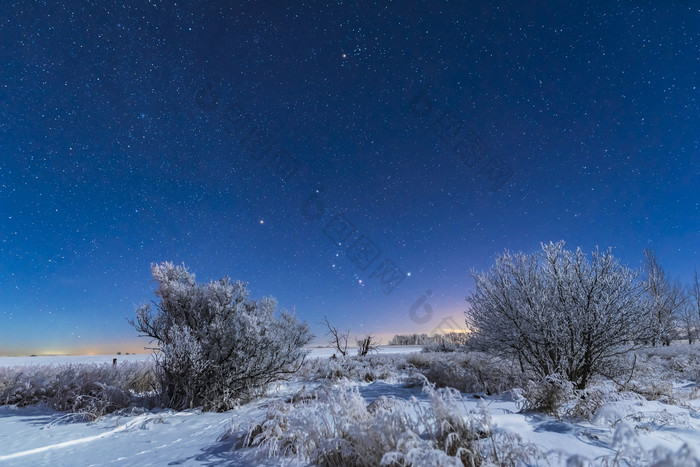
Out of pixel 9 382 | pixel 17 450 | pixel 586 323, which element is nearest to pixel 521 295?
pixel 586 323

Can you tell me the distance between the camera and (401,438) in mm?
2320

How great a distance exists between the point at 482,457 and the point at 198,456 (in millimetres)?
3184

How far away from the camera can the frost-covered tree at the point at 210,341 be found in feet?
23.8

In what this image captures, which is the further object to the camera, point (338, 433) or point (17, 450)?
point (17, 450)

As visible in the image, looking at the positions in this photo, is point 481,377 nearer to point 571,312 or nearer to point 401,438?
point 571,312

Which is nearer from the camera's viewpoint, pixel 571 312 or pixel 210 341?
pixel 571 312

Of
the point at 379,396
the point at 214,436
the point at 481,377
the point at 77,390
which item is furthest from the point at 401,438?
the point at 481,377

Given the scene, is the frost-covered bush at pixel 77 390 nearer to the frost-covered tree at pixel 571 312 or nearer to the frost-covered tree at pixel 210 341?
the frost-covered tree at pixel 210 341

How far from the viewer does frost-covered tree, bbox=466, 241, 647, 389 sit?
21.7ft

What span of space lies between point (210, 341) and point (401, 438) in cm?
676

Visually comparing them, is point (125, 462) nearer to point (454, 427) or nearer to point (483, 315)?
point (454, 427)

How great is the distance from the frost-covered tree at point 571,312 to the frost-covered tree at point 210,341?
5714 mm

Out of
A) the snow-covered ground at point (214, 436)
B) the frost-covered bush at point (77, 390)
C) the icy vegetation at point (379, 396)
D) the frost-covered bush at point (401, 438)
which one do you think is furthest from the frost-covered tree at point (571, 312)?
the frost-covered bush at point (77, 390)

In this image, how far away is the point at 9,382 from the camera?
8219mm
